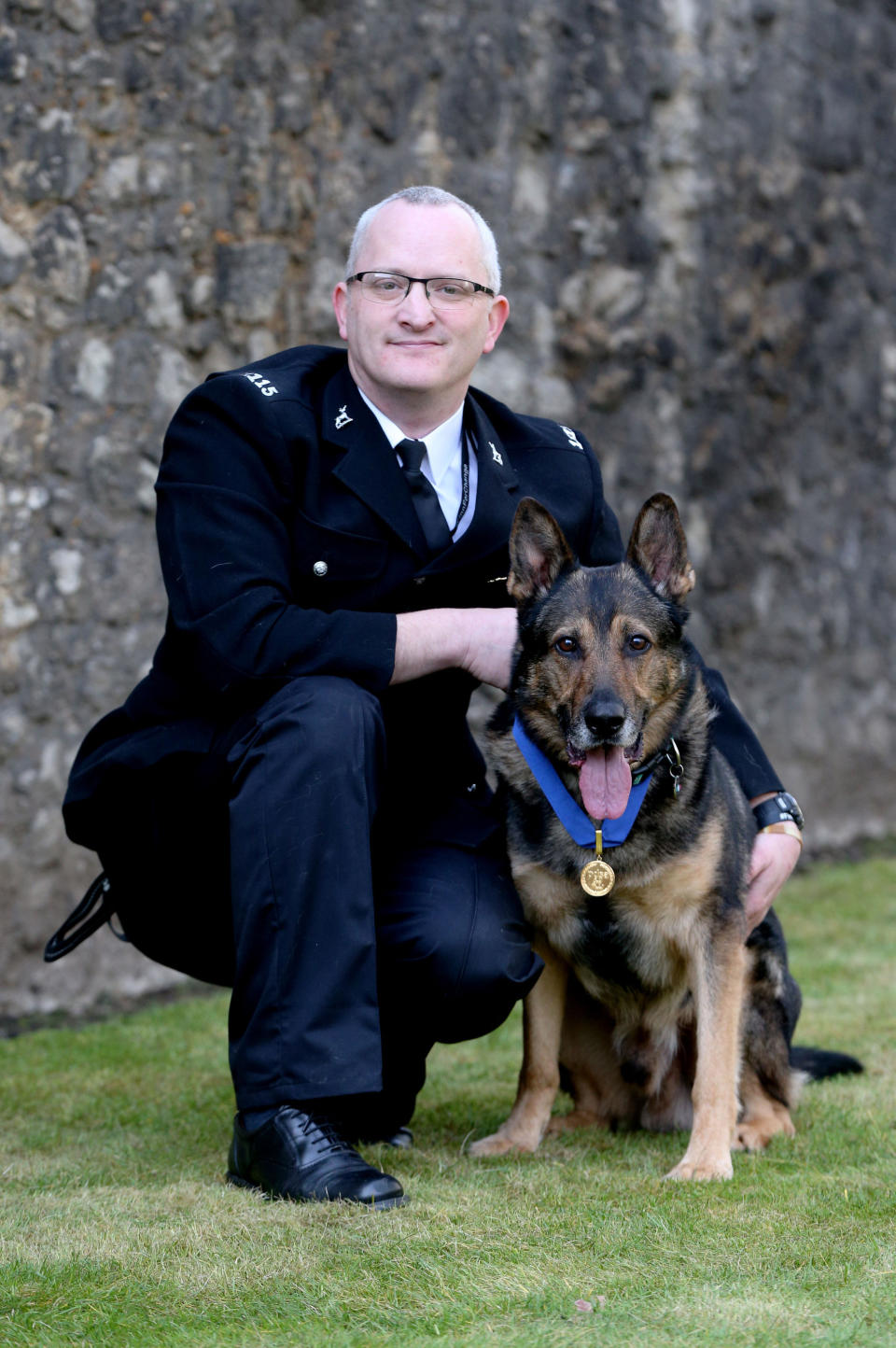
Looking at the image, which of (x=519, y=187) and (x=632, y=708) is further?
(x=519, y=187)

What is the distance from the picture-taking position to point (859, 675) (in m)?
7.94

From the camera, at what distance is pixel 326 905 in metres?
2.81

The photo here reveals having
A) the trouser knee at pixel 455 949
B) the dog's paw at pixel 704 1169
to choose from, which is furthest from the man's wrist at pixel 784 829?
the dog's paw at pixel 704 1169

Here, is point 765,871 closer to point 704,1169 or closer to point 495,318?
point 704,1169

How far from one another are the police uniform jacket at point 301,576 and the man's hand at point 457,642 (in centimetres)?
5

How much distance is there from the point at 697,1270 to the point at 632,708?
1.20 metres

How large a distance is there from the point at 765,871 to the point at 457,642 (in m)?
0.94

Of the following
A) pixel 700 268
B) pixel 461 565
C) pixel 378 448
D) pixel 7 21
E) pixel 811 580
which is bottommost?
pixel 811 580

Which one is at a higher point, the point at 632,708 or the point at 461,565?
the point at 461,565

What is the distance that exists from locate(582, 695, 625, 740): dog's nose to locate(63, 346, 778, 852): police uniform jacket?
0.43 metres

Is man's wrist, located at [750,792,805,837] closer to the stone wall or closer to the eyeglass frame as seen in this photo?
the eyeglass frame

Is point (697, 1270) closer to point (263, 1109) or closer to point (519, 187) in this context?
point (263, 1109)

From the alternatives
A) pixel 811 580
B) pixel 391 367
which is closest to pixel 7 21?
pixel 391 367

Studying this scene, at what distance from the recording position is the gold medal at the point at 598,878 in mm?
3211
